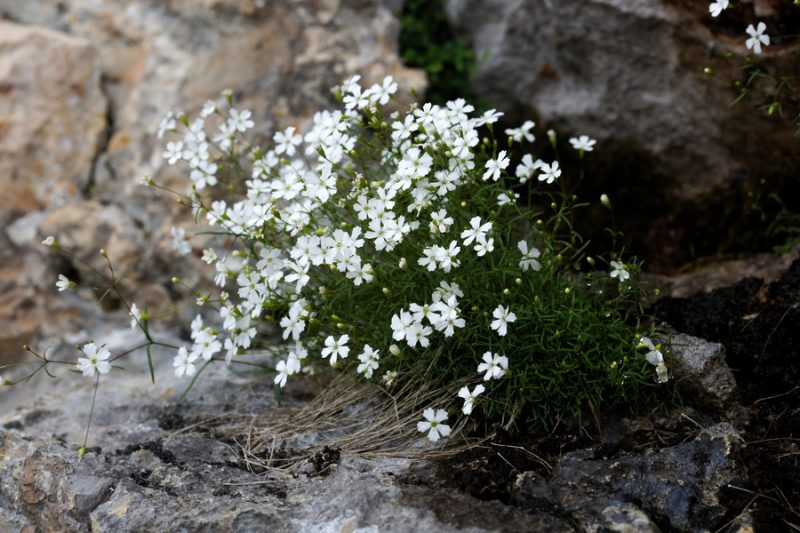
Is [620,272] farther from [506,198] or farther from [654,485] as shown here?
[654,485]

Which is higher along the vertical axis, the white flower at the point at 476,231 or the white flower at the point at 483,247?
the white flower at the point at 476,231

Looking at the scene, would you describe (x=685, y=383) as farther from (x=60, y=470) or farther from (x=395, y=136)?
(x=60, y=470)

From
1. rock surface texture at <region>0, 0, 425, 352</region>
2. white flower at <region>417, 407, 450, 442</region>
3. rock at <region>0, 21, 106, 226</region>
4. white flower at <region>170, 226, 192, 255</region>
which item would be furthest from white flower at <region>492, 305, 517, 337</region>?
rock at <region>0, 21, 106, 226</region>

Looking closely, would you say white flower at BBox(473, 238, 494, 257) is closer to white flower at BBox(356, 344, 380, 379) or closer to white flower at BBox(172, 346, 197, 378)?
white flower at BBox(356, 344, 380, 379)

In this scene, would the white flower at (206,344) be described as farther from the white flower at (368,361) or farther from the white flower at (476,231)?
the white flower at (476,231)

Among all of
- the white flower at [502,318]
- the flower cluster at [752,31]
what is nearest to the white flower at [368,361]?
the white flower at [502,318]

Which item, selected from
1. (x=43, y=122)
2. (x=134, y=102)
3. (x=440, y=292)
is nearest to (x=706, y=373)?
(x=440, y=292)
